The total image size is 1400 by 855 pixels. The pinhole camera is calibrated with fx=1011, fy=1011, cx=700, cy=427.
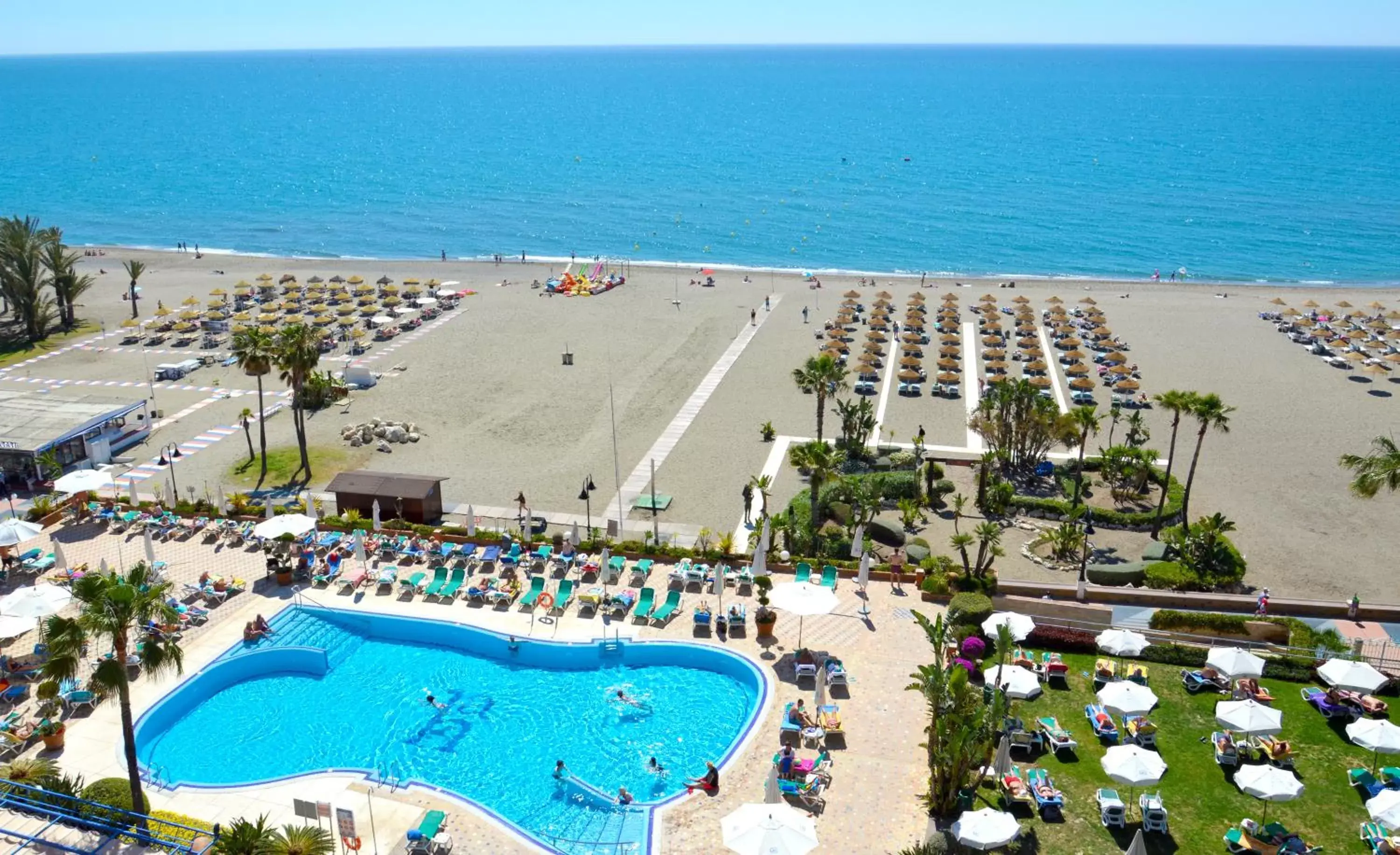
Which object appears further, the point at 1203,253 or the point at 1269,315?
the point at 1203,253

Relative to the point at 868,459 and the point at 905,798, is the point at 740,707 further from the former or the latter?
the point at 868,459

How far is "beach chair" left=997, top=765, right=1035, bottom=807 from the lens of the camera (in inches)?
805

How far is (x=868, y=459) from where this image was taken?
136 feet

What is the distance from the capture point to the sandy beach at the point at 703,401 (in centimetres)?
3775

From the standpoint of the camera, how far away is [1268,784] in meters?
19.2

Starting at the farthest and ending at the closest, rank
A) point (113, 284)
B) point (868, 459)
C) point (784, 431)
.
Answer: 1. point (113, 284)
2. point (784, 431)
3. point (868, 459)

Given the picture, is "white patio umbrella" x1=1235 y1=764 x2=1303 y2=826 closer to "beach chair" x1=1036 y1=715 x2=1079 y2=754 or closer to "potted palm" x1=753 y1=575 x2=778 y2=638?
"beach chair" x1=1036 y1=715 x2=1079 y2=754

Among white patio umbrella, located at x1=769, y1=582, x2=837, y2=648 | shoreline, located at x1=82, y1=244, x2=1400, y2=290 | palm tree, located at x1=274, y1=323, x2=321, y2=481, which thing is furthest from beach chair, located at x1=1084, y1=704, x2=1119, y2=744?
shoreline, located at x1=82, y1=244, x2=1400, y2=290

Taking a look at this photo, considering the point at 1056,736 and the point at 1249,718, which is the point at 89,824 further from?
the point at 1249,718

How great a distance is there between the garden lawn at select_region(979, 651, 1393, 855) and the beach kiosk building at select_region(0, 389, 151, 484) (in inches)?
1418

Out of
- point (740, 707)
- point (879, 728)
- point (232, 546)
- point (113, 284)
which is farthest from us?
point (113, 284)

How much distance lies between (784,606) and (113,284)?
68406 mm

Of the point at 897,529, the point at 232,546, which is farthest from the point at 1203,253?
the point at 232,546

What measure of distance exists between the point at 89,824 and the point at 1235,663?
80.2 feet
